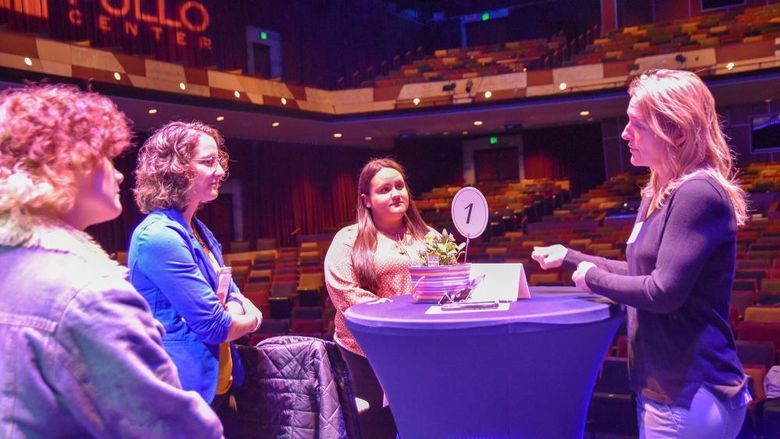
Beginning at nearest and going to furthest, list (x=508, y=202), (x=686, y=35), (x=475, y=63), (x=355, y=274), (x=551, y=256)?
(x=551, y=256)
(x=355, y=274)
(x=686, y=35)
(x=508, y=202)
(x=475, y=63)

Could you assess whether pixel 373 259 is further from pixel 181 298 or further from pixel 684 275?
pixel 684 275

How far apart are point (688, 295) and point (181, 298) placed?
3.79 ft

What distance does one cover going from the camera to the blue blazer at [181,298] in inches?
67.9

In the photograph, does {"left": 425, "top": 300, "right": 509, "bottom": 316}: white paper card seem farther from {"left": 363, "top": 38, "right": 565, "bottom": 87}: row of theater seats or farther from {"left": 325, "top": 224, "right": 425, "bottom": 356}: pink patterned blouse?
{"left": 363, "top": 38, "right": 565, "bottom": 87}: row of theater seats

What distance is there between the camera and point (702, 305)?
1459mm

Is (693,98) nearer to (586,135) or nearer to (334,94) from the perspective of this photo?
(334,94)

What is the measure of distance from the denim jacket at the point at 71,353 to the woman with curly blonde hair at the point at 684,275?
3.28 ft

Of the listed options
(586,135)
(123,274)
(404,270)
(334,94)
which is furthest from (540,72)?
(123,274)

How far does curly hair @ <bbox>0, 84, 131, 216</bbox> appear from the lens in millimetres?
983

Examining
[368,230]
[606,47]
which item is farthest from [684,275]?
[606,47]

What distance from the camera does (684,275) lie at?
1.41m

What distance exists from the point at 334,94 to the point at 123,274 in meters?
14.7

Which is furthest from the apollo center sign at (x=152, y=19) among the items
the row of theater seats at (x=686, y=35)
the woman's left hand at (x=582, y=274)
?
the woman's left hand at (x=582, y=274)

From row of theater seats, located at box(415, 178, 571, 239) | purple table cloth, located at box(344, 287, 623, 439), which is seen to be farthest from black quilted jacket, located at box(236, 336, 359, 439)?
row of theater seats, located at box(415, 178, 571, 239)
